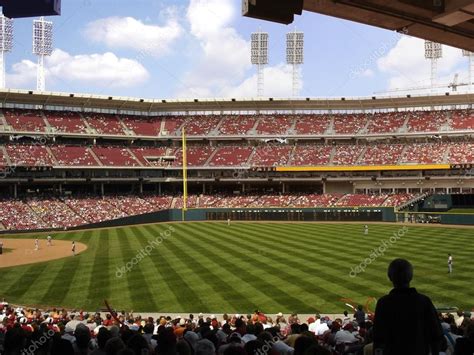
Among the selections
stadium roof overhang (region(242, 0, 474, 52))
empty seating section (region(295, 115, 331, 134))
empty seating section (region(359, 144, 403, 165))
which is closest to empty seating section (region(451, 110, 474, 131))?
empty seating section (region(359, 144, 403, 165))

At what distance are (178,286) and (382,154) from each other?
55.5m

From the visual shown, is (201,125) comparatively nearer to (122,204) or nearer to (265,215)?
(122,204)

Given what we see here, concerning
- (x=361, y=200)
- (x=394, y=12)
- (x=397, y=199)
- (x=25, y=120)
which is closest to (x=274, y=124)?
(x=361, y=200)

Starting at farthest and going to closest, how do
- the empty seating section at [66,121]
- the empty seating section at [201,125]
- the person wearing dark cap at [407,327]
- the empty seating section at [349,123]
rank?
the empty seating section at [201,125], the empty seating section at [349,123], the empty seating section at [66,121], the person wearing dark cap at [407,327]

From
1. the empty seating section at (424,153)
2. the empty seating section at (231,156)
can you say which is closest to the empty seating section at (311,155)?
the empty seating section at (231,156)

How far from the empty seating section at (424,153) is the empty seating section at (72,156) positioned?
45.9 meters

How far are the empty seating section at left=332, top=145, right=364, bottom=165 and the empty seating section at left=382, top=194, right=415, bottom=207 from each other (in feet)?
30.6

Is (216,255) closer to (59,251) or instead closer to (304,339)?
(59,251)

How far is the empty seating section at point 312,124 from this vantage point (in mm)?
78438

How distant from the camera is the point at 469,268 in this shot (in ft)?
87.2

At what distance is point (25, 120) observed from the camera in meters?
69.6

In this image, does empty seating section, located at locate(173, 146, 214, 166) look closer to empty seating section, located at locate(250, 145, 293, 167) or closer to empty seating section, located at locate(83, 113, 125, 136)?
empty seating section, located at locate(250, 145, 293, 167)

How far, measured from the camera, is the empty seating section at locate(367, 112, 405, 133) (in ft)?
249

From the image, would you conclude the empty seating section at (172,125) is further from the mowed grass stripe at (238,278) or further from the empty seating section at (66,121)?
the mowed grass stripe at (238,278)
